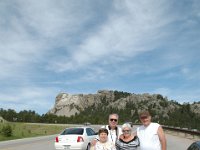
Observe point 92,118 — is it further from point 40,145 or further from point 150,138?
point 150,138

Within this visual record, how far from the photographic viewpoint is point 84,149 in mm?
21062

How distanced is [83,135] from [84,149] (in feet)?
2.32

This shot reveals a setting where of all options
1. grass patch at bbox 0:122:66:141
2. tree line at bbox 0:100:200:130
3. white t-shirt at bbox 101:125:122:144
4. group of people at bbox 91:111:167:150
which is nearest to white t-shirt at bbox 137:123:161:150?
group of people at bbox 91:111:167:150

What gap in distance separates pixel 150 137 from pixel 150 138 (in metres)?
0.02

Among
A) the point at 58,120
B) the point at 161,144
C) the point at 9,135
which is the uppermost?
the point at 58,120

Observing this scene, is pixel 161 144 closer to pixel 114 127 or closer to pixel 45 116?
pixel 114 127

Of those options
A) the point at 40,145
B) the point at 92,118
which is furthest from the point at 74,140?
the point at 92,118

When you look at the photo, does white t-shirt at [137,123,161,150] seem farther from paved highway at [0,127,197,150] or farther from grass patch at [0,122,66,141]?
grass patch at [0,122,66,141]

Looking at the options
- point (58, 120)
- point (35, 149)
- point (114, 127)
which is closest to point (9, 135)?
point (35, 149)

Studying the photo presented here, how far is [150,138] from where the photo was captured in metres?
7.02

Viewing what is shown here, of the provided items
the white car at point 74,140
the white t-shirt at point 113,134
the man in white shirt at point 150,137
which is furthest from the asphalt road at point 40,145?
the man in white shirt at point 150,137

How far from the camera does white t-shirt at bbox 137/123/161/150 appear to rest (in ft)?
22.9

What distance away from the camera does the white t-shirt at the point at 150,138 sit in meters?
6.99

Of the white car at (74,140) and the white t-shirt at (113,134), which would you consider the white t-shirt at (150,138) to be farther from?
the white car at (74,140)
